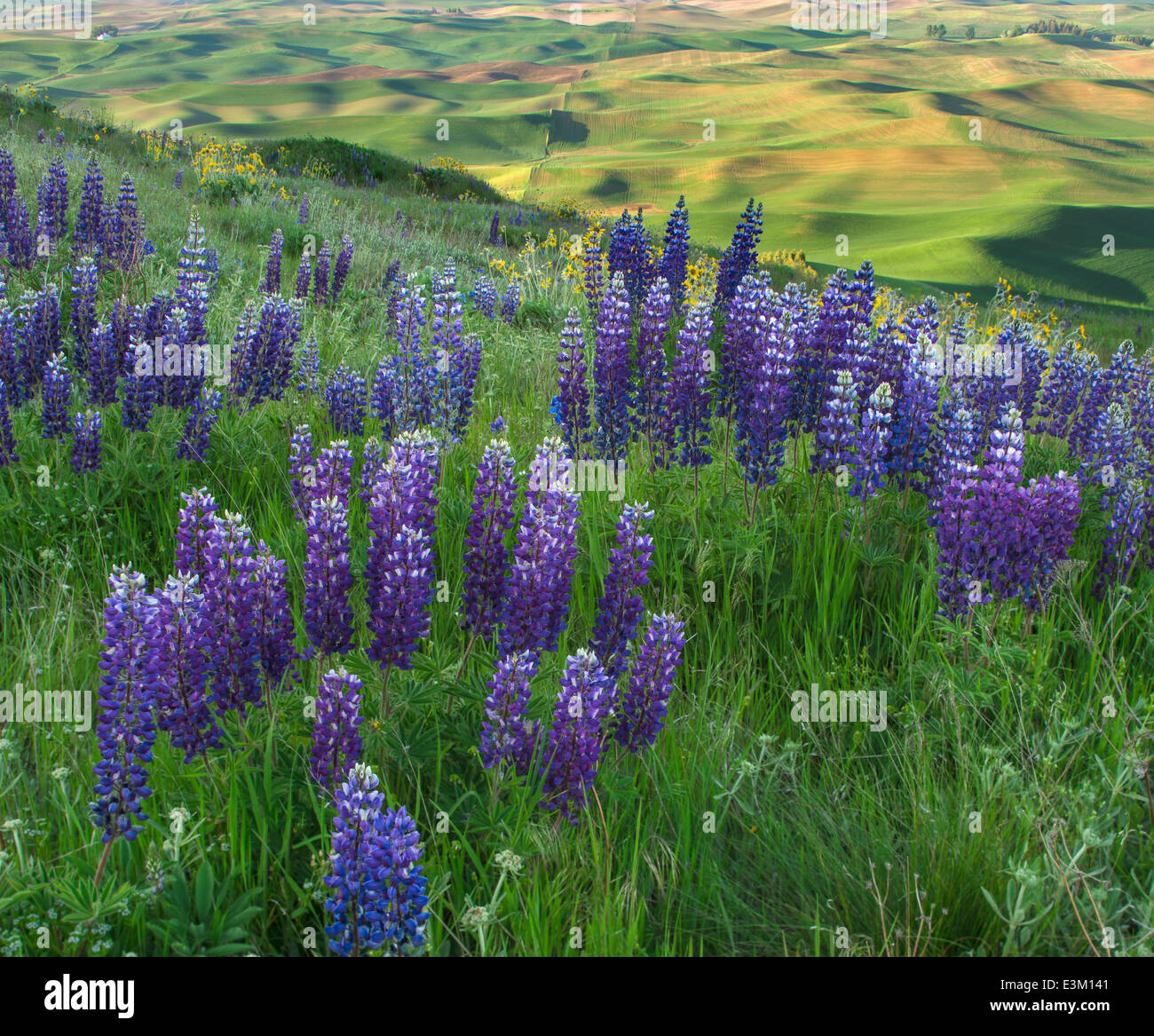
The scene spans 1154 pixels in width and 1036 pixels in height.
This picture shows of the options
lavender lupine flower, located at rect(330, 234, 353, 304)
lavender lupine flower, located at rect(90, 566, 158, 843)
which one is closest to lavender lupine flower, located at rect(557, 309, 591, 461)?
lavender lupine flower, located at rect(90, 566, 158, 843)

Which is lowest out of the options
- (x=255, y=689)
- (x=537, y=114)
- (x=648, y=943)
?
(x=648, y=943)

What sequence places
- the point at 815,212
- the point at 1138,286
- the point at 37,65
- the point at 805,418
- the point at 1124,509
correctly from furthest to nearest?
the point at 37,65 < the point at 815,212 < the point at 1138,286 < the point at 805,418 < the point at 1124,509

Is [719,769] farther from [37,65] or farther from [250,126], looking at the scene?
[37,65]

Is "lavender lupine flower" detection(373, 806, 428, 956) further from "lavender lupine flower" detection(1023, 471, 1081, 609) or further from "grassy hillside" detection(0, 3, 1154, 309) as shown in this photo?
"grassy hillside" detection(0, 3, 1154, 309)

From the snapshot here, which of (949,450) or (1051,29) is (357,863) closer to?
(949,450)

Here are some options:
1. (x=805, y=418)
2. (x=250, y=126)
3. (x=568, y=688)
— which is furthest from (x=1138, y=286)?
(x=250, y=126)

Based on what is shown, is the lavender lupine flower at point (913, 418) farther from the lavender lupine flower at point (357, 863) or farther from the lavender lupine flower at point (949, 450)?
the lavender lupine flower at point (357, 863)

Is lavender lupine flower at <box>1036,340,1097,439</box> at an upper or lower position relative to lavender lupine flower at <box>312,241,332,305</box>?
lower
